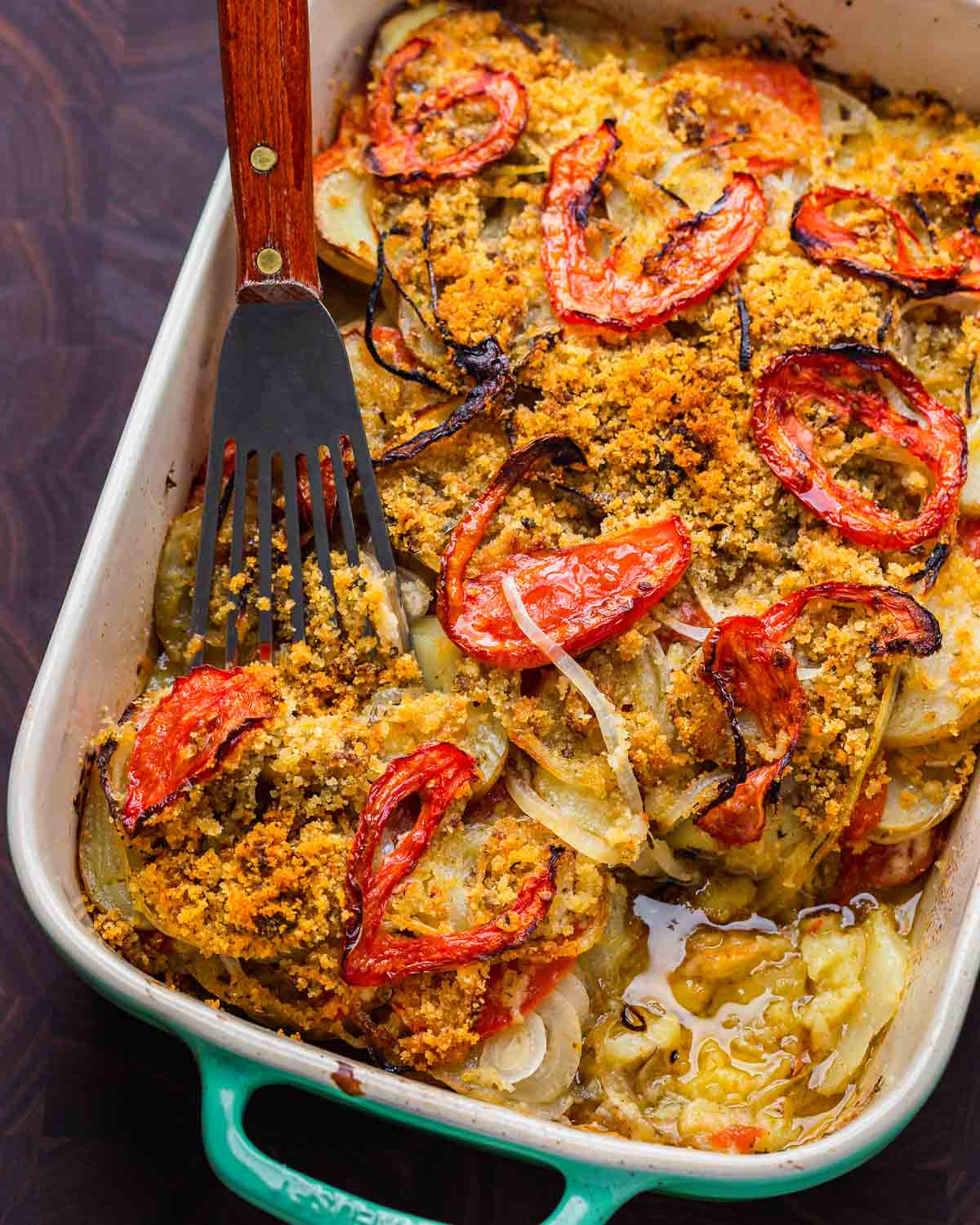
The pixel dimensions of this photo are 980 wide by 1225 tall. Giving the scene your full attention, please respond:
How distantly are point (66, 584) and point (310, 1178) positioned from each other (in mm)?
1342

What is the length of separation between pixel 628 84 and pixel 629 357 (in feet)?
2.08

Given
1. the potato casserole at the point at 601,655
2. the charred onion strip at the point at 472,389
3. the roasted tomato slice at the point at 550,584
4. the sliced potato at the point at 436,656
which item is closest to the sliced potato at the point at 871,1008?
the potato casserole at the point at 601,655

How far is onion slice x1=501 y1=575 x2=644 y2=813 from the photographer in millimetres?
2064

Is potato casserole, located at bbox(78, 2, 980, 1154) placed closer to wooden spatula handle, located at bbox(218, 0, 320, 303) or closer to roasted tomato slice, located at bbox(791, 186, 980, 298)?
roasted tomato slice, located at bbox(791, 186, 980, 298)

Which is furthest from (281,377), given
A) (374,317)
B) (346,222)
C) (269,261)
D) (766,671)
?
(766,671)

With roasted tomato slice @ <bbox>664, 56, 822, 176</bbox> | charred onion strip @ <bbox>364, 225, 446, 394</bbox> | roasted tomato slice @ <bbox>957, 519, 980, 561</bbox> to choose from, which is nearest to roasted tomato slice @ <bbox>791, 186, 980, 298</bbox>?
roasted tomato slice @ <bbox>664, 56, 822, 176</bbox>

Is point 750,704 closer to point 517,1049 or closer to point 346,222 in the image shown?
point 517,1049

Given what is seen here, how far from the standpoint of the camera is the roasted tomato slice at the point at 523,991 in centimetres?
200

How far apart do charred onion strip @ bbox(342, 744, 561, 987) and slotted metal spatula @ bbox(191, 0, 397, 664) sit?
324mm

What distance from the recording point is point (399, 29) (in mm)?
2568

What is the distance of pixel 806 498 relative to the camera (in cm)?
219

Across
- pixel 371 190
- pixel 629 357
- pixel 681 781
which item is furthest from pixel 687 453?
pixel 371 190

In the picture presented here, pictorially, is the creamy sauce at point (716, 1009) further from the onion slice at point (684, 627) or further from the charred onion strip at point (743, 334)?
the charred onion strip at point (743, 334)

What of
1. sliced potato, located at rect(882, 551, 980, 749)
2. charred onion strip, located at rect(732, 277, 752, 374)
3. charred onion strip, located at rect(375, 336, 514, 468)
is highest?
charred onion strip, located at rect(732, 277, 752, 374)
